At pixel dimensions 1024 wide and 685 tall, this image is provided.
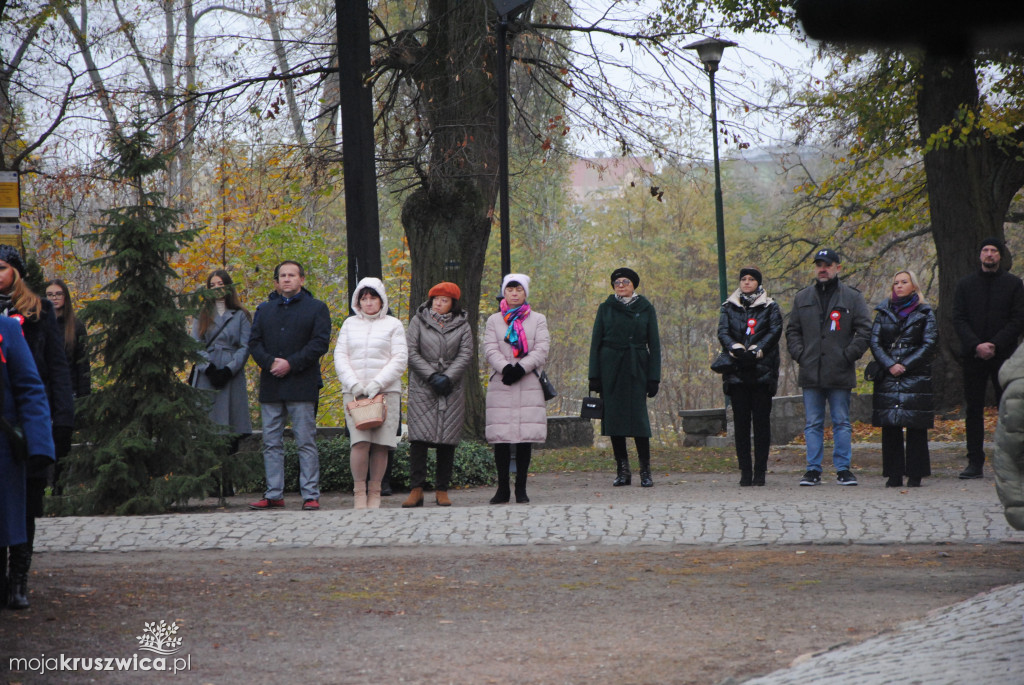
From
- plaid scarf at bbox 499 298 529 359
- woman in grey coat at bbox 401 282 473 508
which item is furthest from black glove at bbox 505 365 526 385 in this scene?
woman in grey coat at bbox 401 282 473 508

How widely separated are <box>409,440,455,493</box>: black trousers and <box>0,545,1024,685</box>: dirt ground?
205 cm

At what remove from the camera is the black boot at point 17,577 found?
5930mm

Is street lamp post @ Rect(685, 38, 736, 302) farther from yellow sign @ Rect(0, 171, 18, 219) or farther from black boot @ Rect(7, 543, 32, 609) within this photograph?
black boot @ Rect(7, 543, 32, 609)

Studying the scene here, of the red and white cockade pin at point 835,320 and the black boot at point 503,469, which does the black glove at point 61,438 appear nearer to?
the black boot at point 503,469

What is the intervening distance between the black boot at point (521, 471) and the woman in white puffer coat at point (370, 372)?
1.07 metres

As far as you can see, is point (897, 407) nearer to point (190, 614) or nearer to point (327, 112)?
point (190, 614)

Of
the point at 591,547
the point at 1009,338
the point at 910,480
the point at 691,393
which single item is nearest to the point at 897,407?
the point at 910,480

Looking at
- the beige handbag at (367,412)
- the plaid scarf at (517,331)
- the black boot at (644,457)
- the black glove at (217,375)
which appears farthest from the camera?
the black boot at (644,457)

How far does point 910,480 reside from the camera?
35.3ft

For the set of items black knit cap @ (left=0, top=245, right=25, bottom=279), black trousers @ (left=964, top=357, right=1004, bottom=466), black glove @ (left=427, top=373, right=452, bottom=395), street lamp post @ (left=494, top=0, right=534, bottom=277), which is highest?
street lamp post @ (left=494, top=0, right=534, bottom=277)

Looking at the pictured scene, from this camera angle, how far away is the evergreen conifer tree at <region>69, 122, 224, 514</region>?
989 centimetres

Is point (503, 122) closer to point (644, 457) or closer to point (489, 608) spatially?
point (644, 457)

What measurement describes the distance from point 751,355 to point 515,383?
237 cm

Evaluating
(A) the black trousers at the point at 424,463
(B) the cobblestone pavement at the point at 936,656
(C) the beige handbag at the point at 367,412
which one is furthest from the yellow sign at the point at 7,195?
(B) the cobblestone pavement at the point at 936,656
